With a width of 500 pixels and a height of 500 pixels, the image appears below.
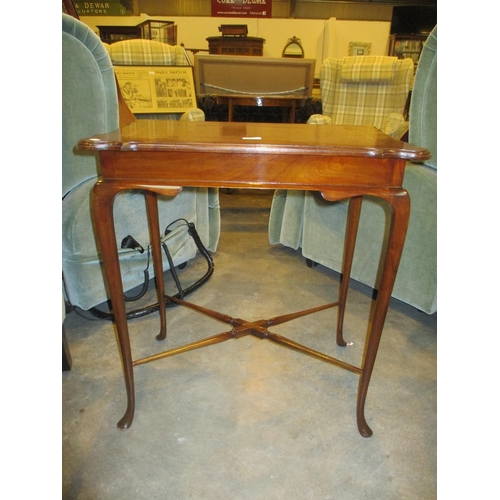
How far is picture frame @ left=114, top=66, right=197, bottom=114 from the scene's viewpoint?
8.86 ft

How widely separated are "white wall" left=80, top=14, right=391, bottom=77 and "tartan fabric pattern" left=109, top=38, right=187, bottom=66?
4.78 m

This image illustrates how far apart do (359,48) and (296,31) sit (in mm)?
1245

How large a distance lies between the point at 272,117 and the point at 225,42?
2.64 m

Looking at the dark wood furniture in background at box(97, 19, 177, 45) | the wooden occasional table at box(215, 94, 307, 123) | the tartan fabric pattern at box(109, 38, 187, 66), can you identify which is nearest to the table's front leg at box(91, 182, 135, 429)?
the tartan fabric pattern at box(109, 38, 187, 66)

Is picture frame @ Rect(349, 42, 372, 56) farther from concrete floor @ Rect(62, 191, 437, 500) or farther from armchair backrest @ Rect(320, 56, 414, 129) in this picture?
concrete floor @ Rect(62, 191, 437, 500)

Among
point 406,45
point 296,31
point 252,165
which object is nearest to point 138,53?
point 252,165

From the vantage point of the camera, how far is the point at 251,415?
1107 millimetres

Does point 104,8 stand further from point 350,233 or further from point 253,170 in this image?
point 253,170

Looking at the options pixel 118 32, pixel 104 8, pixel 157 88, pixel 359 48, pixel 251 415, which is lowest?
pixel 251 415

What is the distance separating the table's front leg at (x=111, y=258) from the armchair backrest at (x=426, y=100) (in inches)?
42.0

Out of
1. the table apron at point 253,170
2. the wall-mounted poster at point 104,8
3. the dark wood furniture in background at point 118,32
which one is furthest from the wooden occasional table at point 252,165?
the wall-mounted poster at point 104,8

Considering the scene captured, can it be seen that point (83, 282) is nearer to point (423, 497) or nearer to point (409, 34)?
point (423, 497)

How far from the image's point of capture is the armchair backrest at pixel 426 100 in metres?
1.22

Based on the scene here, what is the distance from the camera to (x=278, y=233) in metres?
2.24
